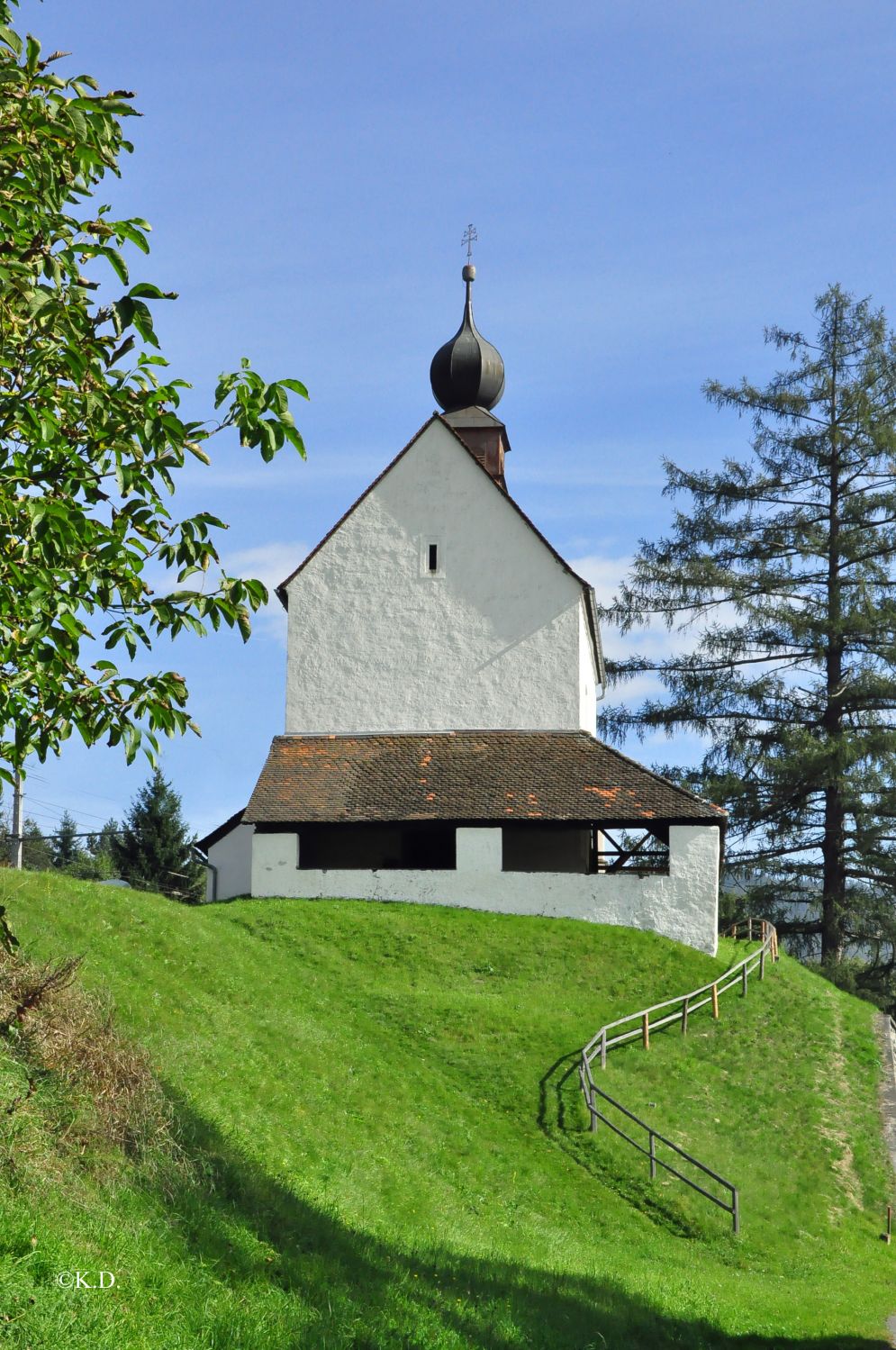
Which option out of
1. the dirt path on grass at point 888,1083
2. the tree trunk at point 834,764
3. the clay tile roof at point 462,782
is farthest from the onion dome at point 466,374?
the dirt path on grass at point 888,1083

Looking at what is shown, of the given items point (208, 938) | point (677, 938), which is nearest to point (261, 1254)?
point (208, 938)

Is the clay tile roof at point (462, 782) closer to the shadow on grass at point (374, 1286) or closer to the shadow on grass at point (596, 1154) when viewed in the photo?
the shadow on grass at point (596, 1154)

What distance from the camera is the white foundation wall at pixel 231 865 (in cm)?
3422

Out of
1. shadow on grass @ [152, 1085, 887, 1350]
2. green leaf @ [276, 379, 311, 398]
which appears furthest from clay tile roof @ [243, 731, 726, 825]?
green leaf @ [276, 379, 311, 398]

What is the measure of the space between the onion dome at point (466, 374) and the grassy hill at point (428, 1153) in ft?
52.6

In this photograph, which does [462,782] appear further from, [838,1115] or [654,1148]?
[654,1148]

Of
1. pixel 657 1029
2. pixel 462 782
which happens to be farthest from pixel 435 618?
pixel 657 1029

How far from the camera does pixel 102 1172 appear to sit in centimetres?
1028

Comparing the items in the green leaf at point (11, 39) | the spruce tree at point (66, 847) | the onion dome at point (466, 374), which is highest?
the onion dome at point (466, 374)

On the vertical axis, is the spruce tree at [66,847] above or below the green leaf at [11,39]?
below

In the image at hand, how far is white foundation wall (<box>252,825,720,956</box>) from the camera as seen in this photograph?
2934cm

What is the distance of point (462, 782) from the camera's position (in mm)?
31484

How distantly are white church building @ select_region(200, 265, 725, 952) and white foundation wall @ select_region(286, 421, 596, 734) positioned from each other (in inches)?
1.7

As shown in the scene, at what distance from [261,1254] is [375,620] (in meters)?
24.2
